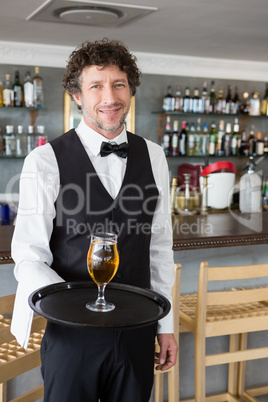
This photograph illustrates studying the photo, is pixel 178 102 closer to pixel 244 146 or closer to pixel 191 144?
pixel 191 144

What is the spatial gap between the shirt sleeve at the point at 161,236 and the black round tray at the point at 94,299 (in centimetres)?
28

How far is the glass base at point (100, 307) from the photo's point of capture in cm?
120

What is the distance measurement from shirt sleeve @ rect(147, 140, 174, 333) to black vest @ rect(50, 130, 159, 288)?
7 centimetres

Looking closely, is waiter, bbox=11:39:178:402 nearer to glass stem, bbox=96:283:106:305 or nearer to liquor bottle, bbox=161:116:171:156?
glass stem, bbox=96:283:106:305

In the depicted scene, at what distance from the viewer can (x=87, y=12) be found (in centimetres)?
319

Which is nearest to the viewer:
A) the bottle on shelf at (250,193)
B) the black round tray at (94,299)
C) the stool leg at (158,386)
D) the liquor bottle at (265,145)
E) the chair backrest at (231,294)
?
the black round tray at (94,299)

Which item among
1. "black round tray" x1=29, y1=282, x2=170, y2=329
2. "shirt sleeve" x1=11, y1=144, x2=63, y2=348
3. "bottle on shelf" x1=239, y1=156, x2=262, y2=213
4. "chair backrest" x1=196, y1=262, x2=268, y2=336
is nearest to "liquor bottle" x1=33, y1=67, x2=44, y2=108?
"bottle on shelf" x1=239, y1=156, x2=262, y2=213

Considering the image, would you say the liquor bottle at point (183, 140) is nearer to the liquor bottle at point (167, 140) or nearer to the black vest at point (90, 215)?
the liquor bottle at point (167, 140)

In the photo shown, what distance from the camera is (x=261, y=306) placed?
2.37 m

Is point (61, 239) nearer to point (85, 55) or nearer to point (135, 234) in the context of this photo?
point (135, 234)

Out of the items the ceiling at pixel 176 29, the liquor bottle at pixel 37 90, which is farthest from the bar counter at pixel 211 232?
the liquor bottle at pixel 37 90

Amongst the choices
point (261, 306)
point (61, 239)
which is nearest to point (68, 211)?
point (61, 239)

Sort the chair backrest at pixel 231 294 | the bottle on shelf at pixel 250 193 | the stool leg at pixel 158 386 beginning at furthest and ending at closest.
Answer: the bottle on shelf at pixel 250 193
the stool leg at pixel 158 386
the chair backrest at pixel 231 294

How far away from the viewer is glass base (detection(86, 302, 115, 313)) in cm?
120
